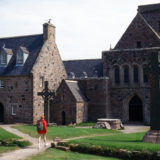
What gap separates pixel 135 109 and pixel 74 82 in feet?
29.5

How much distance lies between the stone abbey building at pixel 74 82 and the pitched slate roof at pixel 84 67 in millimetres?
5984

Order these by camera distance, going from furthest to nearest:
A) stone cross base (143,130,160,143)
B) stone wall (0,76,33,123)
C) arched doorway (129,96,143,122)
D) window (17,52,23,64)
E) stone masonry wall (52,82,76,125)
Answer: arched doorway (129,96,143,122)
window (17,52,23,64)
stone masonry wall (52,82,76,125)
stone wall (0,76,33,123)
stone cross base (143,130,160,143)

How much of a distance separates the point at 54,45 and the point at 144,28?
1259cm

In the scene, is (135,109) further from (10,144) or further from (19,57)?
(10,144)

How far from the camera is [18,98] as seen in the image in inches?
1571

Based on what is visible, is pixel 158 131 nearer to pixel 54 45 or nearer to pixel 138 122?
pixel 138 122

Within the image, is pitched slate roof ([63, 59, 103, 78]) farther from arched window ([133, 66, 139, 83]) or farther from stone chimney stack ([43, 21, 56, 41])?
stone chimney stack ([43, 21, 56, 41])

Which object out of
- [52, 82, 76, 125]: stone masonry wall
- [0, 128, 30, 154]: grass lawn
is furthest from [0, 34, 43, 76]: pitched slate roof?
[0, 128, 30, 154]: grass lawn

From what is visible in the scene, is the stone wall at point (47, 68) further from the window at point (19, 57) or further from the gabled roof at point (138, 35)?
the gabled roof at point (138, 35)

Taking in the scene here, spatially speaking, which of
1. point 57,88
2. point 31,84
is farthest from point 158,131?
point 57,88

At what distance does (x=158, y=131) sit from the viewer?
780 inches

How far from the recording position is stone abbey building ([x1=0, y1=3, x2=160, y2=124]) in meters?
39.8

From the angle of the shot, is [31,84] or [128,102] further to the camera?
[128,102]

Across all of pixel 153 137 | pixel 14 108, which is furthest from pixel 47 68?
pixel 153 137
